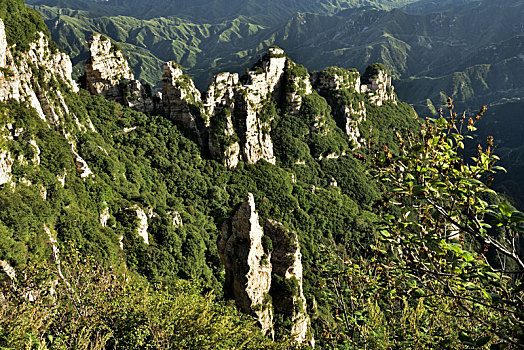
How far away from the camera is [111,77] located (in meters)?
76.9

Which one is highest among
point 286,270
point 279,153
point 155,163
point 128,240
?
point 279,153

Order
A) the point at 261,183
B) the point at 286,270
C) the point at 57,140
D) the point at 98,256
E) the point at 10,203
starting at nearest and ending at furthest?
the point at 286,270
the point at 10,203
the point at 98,256
the point at 57,140
the point at 261,183

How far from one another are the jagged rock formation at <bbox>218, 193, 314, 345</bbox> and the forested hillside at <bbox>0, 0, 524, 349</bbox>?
0.16 m

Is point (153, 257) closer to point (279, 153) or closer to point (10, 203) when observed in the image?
point (10, 203)

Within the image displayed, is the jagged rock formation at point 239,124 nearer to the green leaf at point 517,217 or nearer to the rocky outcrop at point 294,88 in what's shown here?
the rocky outcrop at point 294,88

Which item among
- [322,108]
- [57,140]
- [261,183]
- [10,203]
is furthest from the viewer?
[322,108]

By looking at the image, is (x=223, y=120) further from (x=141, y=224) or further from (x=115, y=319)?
(x=115, y=319)

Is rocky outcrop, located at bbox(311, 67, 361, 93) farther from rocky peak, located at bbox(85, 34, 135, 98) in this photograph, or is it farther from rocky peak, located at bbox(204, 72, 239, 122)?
rocky peak, located at bbox(85, 34, 135, 98)

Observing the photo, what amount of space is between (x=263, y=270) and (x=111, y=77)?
66.7m

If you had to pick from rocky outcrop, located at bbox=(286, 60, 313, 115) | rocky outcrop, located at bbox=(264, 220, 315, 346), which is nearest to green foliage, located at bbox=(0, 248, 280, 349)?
rocky outcrop, located at bbox=(264, 220, 315, 346)

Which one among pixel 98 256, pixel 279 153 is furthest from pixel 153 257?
pixel 279 153

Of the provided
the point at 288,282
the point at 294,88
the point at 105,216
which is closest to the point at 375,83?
the point at 294,88

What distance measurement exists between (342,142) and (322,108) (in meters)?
13.7

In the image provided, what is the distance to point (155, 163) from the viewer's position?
74750mm
